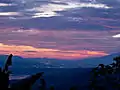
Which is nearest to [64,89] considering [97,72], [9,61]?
[97,72]

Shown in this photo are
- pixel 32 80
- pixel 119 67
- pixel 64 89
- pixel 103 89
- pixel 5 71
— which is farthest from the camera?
pixel 64 89

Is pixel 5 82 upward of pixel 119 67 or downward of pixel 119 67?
upward

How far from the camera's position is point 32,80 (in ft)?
22.1

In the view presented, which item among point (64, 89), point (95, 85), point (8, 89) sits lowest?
point (64, 89)

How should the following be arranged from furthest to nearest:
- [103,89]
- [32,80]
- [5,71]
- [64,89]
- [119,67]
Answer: [64,89], [119,67], [103,89], [5,71], [32,80]

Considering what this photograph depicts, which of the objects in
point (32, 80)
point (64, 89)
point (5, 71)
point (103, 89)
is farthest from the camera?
point (64, 89)

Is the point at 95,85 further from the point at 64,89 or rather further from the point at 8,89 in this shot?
the point at 64,89

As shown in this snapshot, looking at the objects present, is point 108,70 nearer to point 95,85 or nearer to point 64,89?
point 95,85

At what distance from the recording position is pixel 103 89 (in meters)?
37.9

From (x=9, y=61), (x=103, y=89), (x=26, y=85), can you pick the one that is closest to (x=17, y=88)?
(x=26, y=85)

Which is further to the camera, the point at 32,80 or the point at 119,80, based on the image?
the point at 119,80

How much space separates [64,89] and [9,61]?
133955 millimetres

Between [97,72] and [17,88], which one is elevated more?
[17,88]

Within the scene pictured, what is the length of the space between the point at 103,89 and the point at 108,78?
3464 millimetres
